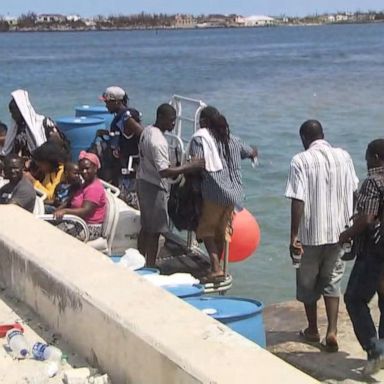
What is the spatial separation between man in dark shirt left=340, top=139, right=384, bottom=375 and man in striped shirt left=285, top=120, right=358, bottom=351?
0.32 m

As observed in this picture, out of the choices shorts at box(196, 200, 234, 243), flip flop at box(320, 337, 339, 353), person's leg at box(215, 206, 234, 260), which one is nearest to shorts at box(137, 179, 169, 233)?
shorts at box(196, 200, 234, 243)

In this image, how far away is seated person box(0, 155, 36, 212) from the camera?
6.20 m

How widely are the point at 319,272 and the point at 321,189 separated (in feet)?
1.96

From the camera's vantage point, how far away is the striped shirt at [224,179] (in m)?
6.38

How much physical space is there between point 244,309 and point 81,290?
1185 millimetres

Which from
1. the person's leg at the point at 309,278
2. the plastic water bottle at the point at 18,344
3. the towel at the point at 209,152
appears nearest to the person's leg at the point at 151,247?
the towel at the point at 209,152

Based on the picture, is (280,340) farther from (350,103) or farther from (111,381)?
(350,103)

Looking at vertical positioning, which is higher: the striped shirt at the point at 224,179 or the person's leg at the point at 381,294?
the striped shirt at the point at 224,179

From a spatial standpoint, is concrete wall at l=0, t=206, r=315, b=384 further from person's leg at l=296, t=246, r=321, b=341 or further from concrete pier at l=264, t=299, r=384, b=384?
concrete pier at l=264, t=299, r=384, b=384

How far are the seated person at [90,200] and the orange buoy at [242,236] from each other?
3.40 feet

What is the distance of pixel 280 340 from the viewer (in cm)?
632

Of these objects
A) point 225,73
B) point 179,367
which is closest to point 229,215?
point 179,367

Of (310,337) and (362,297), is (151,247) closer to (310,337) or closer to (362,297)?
(310,337)

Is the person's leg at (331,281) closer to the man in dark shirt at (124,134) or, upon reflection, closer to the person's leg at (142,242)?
the person's leg at (142,242)
